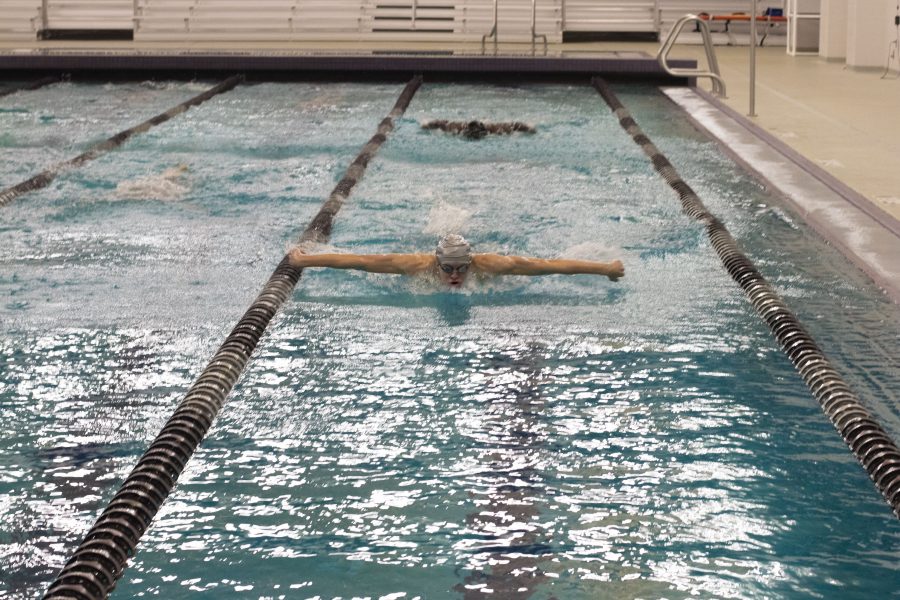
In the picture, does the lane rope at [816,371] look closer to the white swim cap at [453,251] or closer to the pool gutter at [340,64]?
the white swim cap at [453,251]

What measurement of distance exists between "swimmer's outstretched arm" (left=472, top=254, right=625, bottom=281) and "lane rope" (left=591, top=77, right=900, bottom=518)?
529mm

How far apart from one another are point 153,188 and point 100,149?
1421mm

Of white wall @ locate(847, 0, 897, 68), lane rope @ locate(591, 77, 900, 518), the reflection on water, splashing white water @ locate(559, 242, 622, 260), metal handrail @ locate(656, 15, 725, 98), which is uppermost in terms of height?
white wall @ locate(847, 0, 897, 68)

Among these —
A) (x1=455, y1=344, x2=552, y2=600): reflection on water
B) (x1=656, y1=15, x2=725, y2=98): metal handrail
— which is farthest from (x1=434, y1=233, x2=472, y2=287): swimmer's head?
(x1=656, y1=15, x2=725, y2=98): metal handrail

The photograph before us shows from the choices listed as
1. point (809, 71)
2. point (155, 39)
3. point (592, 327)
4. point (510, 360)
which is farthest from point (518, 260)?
point (155, 39)

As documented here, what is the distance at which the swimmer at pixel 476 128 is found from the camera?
7746 mm

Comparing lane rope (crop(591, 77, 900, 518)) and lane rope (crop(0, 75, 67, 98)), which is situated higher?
lane rope (crop(0, 75, 67, 98))

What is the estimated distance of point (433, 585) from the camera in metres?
2.33

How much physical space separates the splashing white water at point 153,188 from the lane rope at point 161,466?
1.85 m

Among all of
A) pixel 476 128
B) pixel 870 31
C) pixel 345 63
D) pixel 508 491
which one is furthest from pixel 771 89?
pixel 508 491

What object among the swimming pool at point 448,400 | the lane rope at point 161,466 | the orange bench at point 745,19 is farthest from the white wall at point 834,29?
the lane rope at point 161,466

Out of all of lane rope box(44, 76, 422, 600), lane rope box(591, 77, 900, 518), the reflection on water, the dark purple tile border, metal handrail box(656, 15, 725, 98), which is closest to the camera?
lane rope box(44, 76, 422, 600)

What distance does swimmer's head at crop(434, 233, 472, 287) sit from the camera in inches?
163

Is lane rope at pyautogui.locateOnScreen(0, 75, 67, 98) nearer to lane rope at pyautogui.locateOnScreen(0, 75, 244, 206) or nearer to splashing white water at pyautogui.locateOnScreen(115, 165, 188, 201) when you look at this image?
lane rope at pyautogui.locateOnScreen(0, 75, 244, 206)
